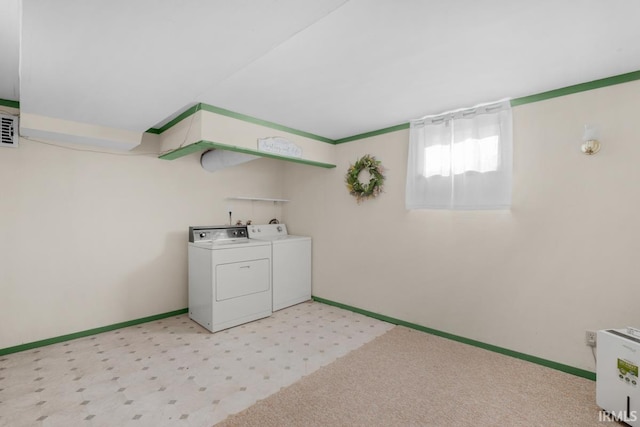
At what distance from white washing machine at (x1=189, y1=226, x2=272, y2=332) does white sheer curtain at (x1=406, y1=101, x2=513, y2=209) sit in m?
2.05

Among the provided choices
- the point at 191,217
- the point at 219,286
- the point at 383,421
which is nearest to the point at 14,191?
the point at 191,217

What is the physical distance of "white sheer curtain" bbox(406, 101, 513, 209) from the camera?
260cm

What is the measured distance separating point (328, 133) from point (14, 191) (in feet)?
10.9

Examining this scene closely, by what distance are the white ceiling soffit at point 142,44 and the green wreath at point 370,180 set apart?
86.0 inches

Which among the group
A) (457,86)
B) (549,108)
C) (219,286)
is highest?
(457,86)

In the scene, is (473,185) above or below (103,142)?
below

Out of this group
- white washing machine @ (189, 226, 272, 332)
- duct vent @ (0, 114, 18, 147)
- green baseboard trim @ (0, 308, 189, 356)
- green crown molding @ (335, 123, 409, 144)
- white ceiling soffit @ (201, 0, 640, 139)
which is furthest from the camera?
green crown molding @ (335, 123, 409, 144)

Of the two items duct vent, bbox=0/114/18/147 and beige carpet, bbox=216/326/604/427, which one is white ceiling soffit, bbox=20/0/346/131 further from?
beige carpet, bbox=216/326/604/427

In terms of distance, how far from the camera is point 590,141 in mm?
2186

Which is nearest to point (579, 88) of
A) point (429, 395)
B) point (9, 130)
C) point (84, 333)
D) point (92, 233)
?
point (429, 395)

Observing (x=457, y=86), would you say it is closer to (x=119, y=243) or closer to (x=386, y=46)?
(x=386, y=46)

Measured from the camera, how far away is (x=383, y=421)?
1.81m

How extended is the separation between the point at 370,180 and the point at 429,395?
237 centimetres

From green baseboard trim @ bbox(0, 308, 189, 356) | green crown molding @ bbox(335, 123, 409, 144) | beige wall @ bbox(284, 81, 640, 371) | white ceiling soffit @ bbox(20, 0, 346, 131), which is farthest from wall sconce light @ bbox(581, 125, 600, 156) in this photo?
green baseboard trim @ bbox(0, 308, 189, 356)
